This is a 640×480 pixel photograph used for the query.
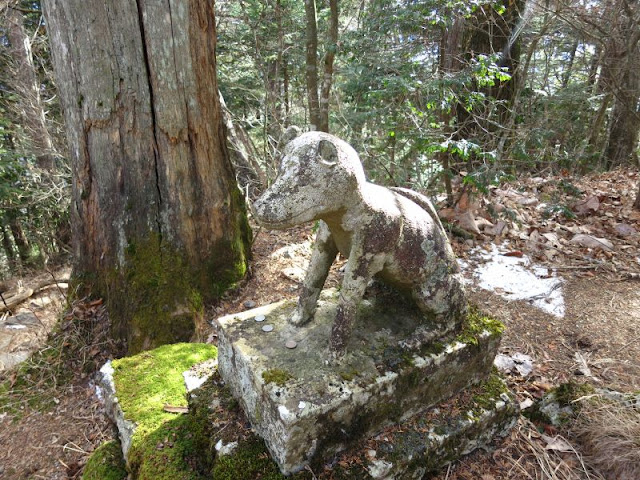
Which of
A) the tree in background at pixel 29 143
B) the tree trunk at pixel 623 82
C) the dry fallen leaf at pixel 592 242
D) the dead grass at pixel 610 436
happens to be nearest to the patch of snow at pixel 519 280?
the dry fallen leaf at pixel 592 242

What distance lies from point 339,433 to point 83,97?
2.99 metres

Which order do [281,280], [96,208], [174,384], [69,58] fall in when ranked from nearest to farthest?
[174,384], [69,58], [96,208], [281,280]

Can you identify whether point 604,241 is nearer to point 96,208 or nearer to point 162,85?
point 162,85

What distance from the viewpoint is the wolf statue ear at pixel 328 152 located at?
153 cm

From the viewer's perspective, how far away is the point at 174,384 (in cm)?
257

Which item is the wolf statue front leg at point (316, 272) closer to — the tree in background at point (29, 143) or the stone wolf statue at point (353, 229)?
the stone wolf statue at point (353, 229)

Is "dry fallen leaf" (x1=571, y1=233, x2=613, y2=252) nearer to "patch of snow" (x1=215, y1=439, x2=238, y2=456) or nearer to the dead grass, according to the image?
the dead grass

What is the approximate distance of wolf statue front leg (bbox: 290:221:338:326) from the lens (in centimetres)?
202

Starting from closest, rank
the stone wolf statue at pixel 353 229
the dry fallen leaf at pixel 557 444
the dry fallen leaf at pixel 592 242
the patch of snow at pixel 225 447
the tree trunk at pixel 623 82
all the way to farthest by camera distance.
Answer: the stone wolf statue at pixel 353 229
the patch of snow at pixel 225 447
the dry fallen leaf at pixel 557 444
the dry fallen leaf at pixel 592 242
the tree trunk at pixel 623 82

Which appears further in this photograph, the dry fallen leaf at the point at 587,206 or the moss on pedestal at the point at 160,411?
the dry fallen leaf at the point at 587,206

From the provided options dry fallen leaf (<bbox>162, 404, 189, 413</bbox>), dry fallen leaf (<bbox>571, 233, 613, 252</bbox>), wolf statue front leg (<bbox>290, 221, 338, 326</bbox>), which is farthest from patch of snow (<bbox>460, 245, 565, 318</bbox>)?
dry fallen leaf (<bbox>162, 404, 189, 413</bbox>)

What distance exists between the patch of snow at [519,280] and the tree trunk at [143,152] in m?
2.94

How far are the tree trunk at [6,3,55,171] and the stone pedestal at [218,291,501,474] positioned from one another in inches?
230

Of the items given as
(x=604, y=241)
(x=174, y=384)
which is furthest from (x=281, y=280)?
(x=604, y=241)
